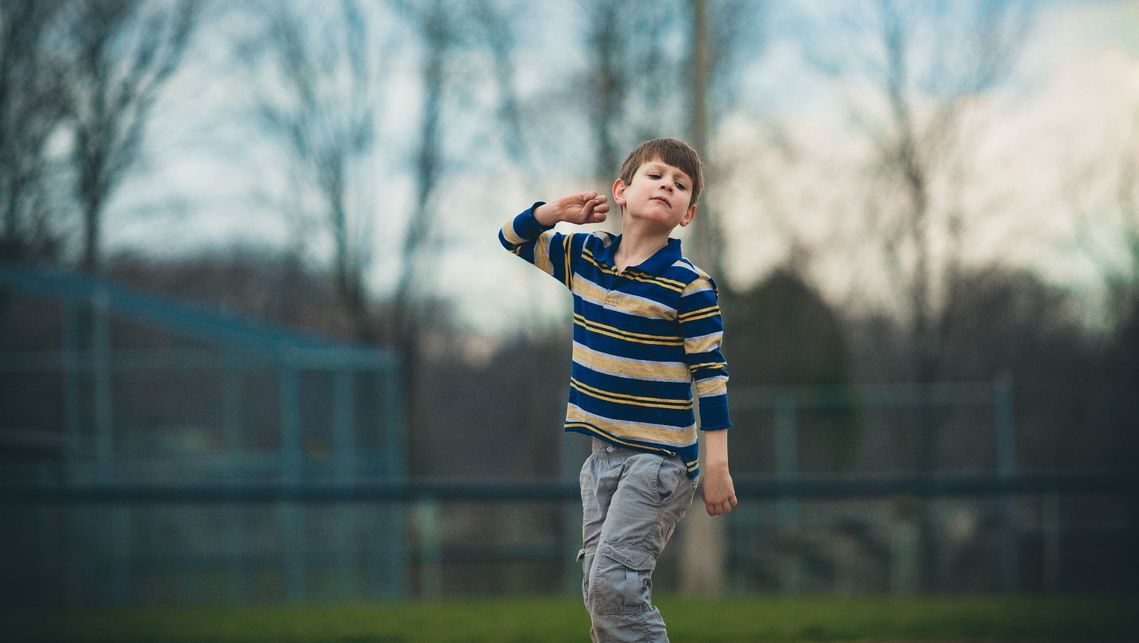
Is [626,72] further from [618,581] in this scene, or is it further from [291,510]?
[618,581]

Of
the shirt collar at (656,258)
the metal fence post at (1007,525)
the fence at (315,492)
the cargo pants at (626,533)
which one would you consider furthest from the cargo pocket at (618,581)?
the metal fence post at (1007,525)

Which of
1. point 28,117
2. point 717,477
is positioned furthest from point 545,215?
point 28,117

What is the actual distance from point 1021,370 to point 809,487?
526 inches

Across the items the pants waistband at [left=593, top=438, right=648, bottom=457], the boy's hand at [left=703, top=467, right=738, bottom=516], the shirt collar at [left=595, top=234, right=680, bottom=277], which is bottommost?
the boy's hand at [left=703, top=467, right=738, bottom=516]

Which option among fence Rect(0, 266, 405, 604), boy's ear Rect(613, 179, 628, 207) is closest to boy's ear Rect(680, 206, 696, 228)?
boy's ear Rect(613, 179, 628, 207)

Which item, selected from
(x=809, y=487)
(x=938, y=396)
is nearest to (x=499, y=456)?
(x=938, y=396)

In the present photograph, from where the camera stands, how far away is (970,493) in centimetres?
906

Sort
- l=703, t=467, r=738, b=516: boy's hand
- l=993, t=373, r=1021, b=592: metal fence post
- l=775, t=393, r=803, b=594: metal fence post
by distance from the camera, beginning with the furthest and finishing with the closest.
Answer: l=775, t=393, r=803, b=594: metal fence post, l=993, t=373, r=1021, b=592: metal fence post, l=703, t=467, r=738, b=516: boy's hand

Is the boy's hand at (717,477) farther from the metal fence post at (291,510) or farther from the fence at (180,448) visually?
the metal fence post at (291,510)

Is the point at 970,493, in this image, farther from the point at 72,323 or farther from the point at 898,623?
the point at 72,323

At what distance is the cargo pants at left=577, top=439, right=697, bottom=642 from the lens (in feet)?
10.6

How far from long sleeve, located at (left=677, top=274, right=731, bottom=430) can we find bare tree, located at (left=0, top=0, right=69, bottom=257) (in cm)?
1501

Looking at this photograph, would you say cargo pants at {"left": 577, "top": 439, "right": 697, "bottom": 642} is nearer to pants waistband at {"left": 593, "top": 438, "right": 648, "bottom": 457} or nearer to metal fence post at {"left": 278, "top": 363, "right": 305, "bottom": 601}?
pants waistband at {"left": 593, "top": 438, "right": 648, "bottom": 457}

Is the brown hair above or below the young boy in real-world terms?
above
